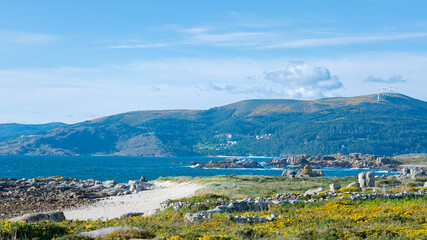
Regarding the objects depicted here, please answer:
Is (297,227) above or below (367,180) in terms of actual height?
above

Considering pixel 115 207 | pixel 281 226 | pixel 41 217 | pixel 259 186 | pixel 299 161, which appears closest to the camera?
pixel 281 226

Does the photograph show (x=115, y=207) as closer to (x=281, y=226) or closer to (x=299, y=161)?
(x=281, y=226)

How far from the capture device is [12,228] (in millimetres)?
13055

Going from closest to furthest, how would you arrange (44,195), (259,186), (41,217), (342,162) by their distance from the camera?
(41,217) → (259,186) → (44,195) → (342,162)

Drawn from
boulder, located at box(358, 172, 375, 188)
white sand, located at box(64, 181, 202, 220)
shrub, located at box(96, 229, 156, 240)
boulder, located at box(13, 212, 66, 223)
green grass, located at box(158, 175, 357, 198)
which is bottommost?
white sand, located at box(64, 181, 202, 220)

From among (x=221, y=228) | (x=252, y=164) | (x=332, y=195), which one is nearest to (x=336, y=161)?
(x=252, y=164)

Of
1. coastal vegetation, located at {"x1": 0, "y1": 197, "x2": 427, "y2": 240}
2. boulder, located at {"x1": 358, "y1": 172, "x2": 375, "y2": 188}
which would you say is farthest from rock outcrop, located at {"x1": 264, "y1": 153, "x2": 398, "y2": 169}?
coastal vegetation, located at {"x1": 0, "y1": 197, "x2": 427, "y2": 240}

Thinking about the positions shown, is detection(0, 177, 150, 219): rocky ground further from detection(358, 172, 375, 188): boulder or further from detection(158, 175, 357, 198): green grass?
detection(358, 172, 375, 188): boulder

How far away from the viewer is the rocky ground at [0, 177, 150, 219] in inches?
1518

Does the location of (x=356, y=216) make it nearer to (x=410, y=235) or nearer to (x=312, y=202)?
(x=410, y=235)

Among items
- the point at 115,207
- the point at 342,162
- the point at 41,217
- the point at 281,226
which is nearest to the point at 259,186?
the point at 115,207

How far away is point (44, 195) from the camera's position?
1925 inches

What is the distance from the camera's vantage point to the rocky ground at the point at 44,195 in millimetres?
38562

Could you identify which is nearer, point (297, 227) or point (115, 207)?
point (297, 227)
